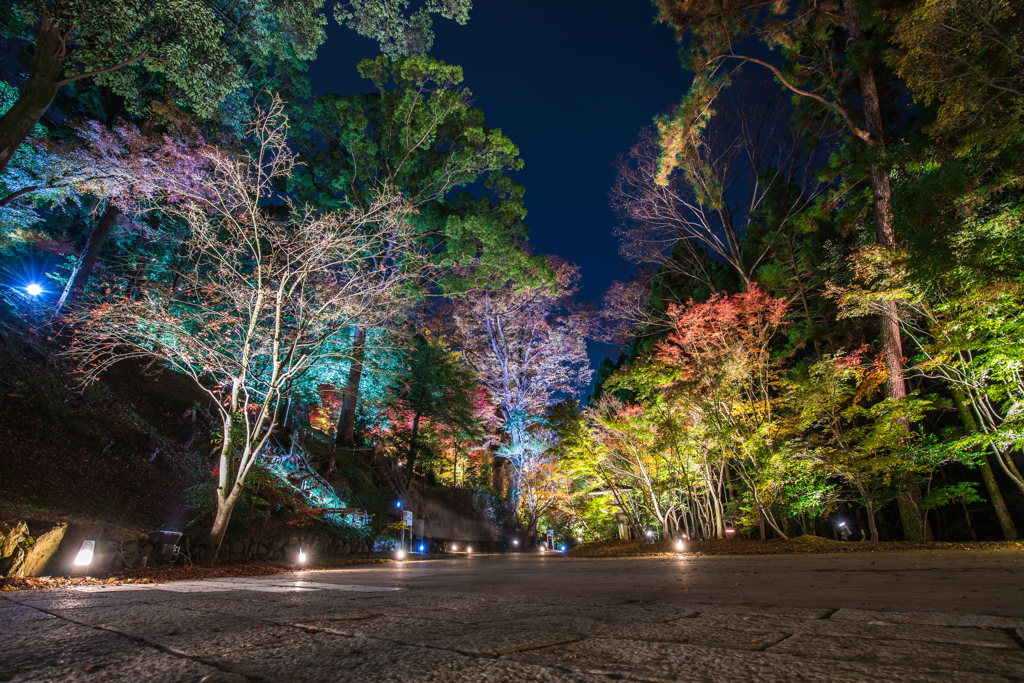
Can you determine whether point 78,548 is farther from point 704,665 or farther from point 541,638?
point 704,665

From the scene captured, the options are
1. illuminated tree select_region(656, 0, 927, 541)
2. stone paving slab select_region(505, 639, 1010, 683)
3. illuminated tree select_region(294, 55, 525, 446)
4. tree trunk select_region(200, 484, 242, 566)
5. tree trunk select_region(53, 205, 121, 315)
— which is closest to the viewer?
stone paving slab select_region(505, 639, 1010, 683)

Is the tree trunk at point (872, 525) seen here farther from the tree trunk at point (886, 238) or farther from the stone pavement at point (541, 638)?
the stone pavement at point (541, 638)

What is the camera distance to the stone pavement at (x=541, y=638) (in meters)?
0.93

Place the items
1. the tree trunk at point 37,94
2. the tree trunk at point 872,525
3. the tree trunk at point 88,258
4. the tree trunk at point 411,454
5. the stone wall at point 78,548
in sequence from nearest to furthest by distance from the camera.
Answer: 1. the stone wall at point 78,548
2. the tree trunk at point 37,94
3. the tree trunk at point 872,525
4. the tree trunk at point 88,258
5. the tree trunk at point 411,454

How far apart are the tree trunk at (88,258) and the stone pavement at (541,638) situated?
11704mm

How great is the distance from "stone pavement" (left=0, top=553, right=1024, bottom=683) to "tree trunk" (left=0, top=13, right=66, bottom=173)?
7.05 metres

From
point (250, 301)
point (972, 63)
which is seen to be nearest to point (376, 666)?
point (250, 301)

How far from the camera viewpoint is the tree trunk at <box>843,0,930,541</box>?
7750 millimetres

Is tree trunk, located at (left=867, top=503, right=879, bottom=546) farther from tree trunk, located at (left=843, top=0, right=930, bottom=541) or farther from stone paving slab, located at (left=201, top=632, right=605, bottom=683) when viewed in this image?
stone paving slab, located at (left=201, top=632, right=605, bottom=683)

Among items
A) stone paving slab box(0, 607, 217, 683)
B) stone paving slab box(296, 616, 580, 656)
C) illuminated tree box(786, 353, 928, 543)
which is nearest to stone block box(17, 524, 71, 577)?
stone paving slab box(0, 607, 217, 683)

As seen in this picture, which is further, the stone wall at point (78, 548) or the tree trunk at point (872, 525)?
the tree trunk at point (872, 525)

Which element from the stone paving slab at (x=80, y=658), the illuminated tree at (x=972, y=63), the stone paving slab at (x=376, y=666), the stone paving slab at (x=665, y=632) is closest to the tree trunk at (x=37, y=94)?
the stone paving slab at (x=80, y=658)

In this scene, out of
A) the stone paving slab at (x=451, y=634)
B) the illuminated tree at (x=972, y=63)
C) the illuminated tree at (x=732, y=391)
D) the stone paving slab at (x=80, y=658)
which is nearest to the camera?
the stone paving slab at (x=80, y=658)

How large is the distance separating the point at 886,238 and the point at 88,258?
17869mm
